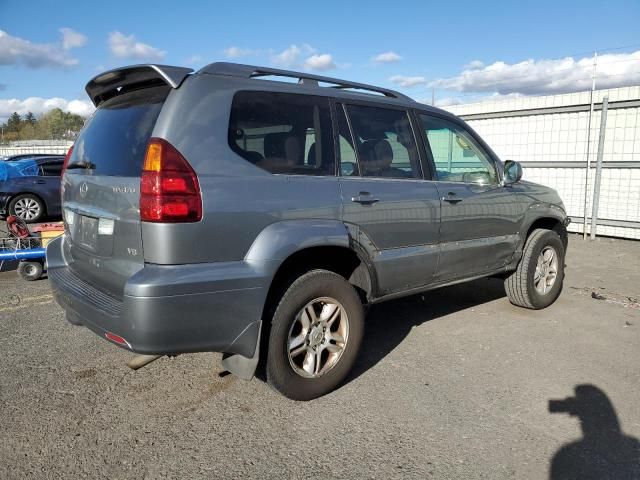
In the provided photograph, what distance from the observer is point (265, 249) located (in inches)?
112

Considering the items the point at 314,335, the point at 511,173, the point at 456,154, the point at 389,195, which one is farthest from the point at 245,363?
the point at 511,173

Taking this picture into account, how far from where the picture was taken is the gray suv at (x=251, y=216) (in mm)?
2629

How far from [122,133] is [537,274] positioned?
165 inches

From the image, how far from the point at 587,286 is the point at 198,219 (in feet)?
17.8

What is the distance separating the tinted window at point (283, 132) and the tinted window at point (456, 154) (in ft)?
3.85

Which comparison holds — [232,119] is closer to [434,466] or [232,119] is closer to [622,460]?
[434,466]

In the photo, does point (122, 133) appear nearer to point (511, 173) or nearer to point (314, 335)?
point (314, 335)

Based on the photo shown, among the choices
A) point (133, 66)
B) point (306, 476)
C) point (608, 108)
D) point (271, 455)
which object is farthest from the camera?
point (608, 108)

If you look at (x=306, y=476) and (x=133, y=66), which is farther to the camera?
(x=133, y=66)

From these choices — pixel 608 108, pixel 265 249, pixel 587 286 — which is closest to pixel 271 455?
pixel 265 249

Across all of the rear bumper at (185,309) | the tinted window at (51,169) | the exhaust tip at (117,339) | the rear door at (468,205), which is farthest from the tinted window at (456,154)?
the tinted window at (51,169)

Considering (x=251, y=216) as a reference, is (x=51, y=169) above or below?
above

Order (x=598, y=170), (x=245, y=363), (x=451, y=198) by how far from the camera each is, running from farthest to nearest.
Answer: (x=598, y=170) → (x=451, y=198) → (x=245, y=363)

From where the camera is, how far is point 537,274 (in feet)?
17.2
